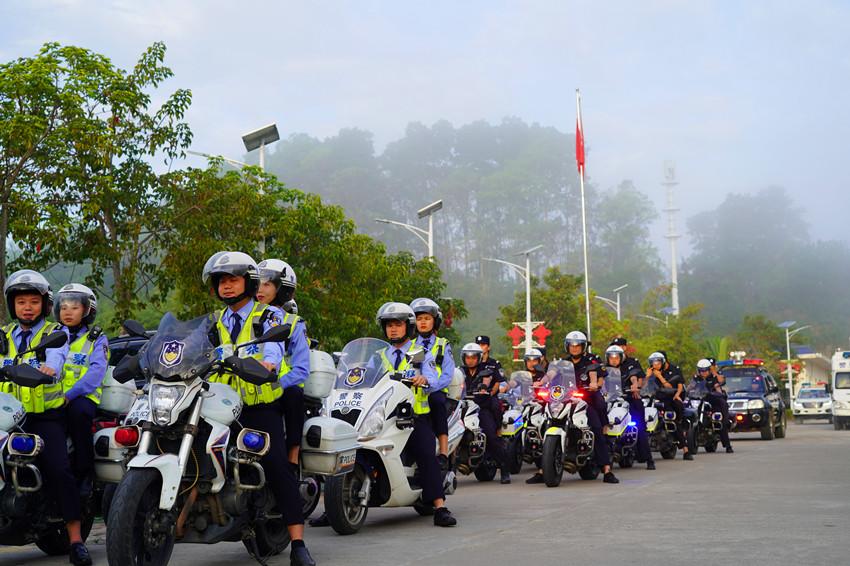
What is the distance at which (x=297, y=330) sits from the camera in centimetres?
789

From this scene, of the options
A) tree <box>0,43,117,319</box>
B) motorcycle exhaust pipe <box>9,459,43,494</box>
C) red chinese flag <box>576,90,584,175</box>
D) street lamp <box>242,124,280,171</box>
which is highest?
red chinese flag <box>576,90,584,175</box>

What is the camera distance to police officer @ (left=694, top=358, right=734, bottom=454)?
Answer: 22.7 m

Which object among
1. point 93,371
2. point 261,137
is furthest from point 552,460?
point 261,137

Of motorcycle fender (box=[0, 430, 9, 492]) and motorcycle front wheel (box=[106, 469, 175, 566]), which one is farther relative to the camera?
motorcycle fender (box=[0, 430, 9, 492])

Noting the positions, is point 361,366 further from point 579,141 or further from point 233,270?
point 579,141

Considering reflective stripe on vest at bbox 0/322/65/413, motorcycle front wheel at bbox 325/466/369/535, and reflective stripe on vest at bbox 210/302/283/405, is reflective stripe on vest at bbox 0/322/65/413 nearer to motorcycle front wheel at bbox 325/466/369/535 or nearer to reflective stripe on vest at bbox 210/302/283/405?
reflective stripe on vest at bbox 210/302/283/405

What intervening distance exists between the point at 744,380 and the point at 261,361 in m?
25.1

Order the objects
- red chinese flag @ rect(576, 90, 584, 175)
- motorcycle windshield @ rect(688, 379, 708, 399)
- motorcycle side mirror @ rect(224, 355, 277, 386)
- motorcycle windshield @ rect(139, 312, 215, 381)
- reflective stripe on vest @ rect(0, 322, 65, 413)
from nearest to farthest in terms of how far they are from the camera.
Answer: motorcycle windshield @ rect(139, 312, 215, 381), motorcycle side mirror @ rect(224, 355, 277, 386), reflective stripe on vest @ rect(0, 322, 65, 413), motorcycle windshield @ rect(688, 379, 708, 399), red chinese flag @ rect(576, 90, 584, 175)

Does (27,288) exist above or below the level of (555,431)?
above

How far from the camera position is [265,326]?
7.63 metres

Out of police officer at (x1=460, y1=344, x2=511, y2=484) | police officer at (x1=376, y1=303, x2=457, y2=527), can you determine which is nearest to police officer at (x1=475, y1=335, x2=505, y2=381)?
police officer at (x1=460, y1=344, x2=511, y2=484)

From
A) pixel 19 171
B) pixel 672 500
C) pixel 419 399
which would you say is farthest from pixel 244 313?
pixel 19 171

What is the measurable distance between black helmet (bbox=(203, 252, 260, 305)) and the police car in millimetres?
22773

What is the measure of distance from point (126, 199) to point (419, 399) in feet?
35.1
